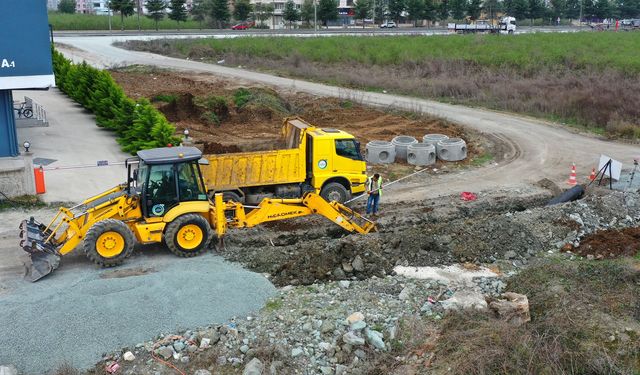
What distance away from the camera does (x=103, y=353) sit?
10.3m

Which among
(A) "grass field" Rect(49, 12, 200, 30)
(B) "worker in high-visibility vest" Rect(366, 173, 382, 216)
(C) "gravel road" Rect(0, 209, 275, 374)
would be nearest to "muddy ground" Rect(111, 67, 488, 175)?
(B) "worker in high-visibility vest" Rect(366, 173, 382, 216)

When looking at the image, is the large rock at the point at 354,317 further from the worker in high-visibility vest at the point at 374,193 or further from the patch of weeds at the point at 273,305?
the worker in high-visibility vest at the point at 374,193

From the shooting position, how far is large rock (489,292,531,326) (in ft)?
36.5

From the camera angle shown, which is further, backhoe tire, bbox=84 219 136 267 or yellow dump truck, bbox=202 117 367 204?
yellow dump truck, bbox=202 117 367 204

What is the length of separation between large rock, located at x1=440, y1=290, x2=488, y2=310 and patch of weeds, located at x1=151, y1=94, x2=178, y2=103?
2320 cm

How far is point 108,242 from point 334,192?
6.82 m

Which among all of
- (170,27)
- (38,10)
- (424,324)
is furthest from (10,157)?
(170,27)

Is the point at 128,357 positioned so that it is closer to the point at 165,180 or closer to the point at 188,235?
the point at 188,235

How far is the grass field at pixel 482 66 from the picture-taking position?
3312 centimetres

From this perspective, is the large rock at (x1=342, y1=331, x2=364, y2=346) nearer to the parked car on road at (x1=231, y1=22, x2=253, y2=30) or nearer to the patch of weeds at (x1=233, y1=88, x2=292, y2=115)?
the patch of weeds at (x1=233, y1=88, x2=292, y2=115)

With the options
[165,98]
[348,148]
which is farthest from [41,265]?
[165,98]

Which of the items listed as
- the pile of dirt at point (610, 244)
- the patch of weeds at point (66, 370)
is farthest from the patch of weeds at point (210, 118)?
the patch of weeds at point (66, 370)

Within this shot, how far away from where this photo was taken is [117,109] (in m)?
26.7

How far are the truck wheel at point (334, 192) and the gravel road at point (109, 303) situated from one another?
187 inches
